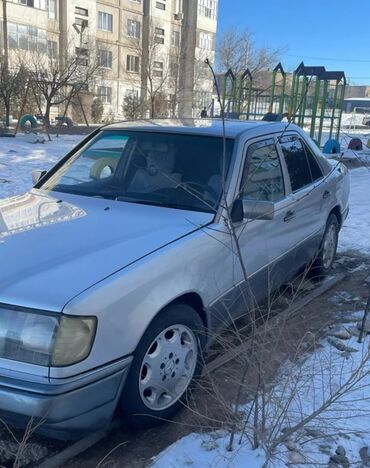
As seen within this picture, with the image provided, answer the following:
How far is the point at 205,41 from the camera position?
59312mm

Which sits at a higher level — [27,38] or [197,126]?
[27,38]

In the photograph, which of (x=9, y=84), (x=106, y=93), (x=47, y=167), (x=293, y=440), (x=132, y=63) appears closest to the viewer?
(x=293, y=440)

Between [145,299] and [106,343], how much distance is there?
1.02 feet

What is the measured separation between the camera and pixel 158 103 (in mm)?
37312

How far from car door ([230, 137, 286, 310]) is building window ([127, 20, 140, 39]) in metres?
51.7

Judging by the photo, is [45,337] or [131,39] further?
[131,39]

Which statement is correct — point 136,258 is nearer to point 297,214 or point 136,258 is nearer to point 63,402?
point 63,402

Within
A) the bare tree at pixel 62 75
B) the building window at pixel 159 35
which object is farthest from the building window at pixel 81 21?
the building window at pixel 159 35

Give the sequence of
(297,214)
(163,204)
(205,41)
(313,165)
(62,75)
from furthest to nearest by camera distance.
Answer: (205,41) < (62,75) < (313,165) < (297,214) < (163,204)

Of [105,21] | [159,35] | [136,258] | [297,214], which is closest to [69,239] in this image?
[136,258]

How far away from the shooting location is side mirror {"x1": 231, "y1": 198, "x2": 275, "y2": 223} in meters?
3.24

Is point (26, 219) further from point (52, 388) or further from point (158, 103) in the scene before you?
point (158, 103)

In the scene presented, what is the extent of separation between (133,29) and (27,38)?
14.5 metres

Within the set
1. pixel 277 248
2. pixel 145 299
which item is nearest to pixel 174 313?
pixel 145 299
